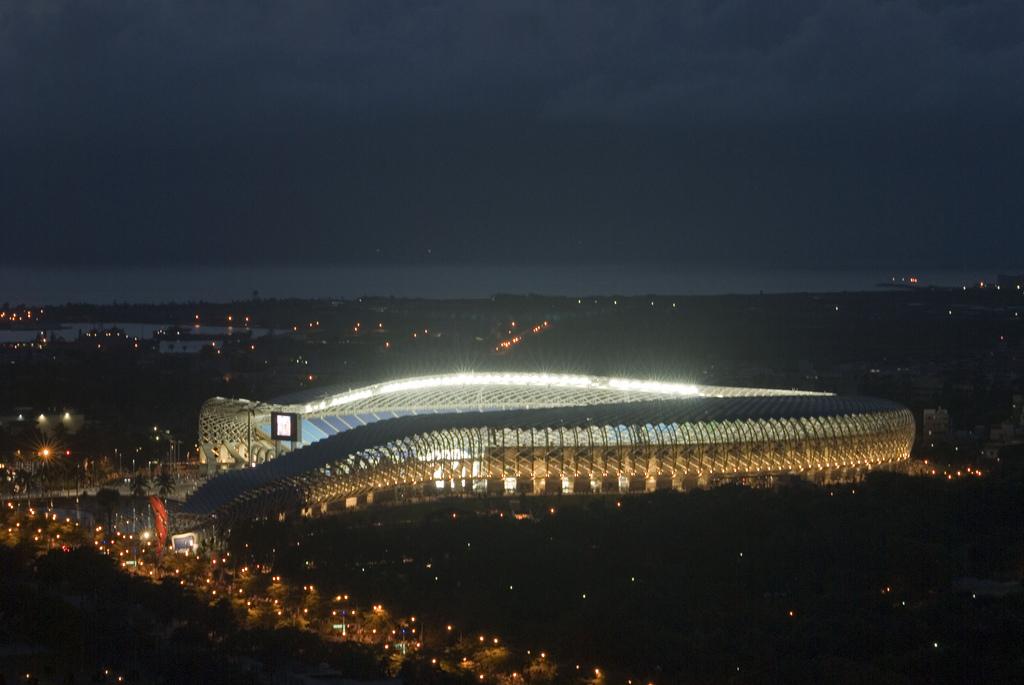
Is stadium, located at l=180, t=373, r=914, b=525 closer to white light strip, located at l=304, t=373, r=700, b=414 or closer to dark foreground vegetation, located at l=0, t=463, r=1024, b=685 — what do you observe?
white light strip, located at l=304, t=373, r=700, b=414

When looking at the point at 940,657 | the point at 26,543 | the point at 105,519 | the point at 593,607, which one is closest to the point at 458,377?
the point at 105,519

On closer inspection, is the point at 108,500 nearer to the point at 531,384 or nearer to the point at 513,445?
the point at 513,445

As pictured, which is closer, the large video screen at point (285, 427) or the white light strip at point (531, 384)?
the large video screen at point (285, 427)

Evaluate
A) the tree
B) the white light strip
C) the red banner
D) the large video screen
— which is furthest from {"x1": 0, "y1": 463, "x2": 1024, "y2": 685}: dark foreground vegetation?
the white light strip

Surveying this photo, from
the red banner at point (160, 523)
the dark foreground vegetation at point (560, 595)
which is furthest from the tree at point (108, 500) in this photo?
the red banner at point (160, 523)

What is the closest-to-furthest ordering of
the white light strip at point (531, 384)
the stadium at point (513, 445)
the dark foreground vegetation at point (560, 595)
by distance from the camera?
the dark foreground vegetation at point (560, 595) → the stadium at point (513, 445) → the white light strip at point (531, 384)

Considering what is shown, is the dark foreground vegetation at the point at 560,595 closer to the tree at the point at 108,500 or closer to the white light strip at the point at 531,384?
the tree at the point at 108,500

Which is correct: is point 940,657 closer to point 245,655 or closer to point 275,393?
point 245,655
